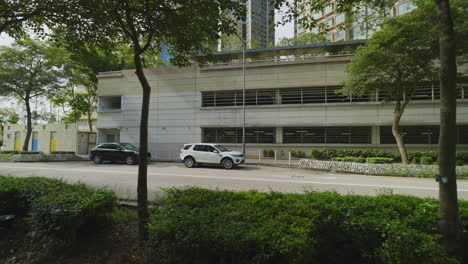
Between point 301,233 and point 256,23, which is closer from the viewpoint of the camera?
point 301,233

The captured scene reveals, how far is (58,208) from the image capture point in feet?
10.2

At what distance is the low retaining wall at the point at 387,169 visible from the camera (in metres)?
11.6

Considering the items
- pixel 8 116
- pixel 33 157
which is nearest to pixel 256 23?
pixel 33 157

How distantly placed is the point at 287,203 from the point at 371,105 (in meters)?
19.4

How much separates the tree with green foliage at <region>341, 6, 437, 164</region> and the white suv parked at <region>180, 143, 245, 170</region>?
956 cm

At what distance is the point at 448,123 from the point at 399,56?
13.3m

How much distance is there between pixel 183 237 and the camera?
96.6 inches

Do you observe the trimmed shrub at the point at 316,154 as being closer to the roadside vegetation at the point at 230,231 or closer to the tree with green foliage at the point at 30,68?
the roadside vegetation at the point at 230,231

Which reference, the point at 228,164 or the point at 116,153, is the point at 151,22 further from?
the point at 116,153

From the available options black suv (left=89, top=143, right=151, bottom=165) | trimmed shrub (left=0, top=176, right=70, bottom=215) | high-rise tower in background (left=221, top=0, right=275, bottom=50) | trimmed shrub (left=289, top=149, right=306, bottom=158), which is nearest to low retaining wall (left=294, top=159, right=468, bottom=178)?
trimmed shrub (left=289, top=149, right=306, bottom=158)

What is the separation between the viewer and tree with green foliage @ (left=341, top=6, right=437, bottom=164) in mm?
12680

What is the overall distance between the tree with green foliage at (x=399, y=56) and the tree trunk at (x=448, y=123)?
12348 mm

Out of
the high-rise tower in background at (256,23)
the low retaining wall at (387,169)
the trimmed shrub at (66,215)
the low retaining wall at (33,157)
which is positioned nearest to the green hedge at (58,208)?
the trimmed shrub at (66,215)

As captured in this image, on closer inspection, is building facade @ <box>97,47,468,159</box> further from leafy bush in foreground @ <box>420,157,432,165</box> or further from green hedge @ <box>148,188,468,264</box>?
green hedge @ <box>148,188,468,264</box>
